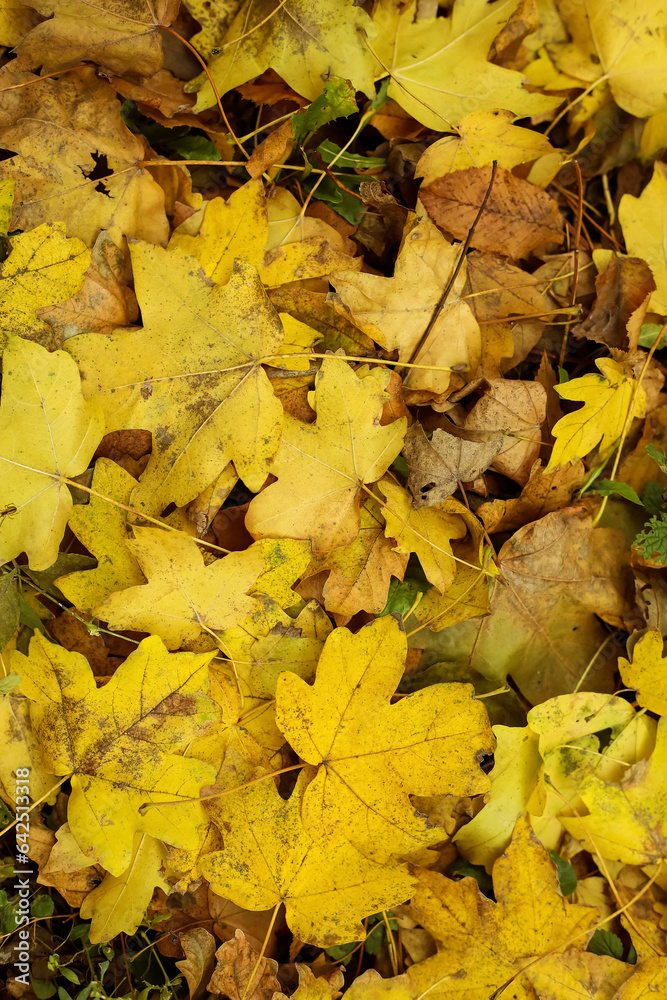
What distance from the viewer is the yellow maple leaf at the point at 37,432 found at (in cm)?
149

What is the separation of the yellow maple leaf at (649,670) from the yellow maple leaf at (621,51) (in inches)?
55.9

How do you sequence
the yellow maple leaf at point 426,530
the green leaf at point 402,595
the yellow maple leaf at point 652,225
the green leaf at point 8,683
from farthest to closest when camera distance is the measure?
the yellow maple leaf at point 652,225
the green leaf at point 402,595
the yellow maple leaf at point 426,530
the green leaf at point 8,683

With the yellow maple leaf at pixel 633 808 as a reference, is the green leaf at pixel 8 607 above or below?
above

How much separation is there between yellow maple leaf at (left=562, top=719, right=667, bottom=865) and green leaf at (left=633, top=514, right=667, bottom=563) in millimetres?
437

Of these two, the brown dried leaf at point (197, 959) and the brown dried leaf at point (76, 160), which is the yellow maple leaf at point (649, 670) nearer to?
the brown dried leaf at point (197, 959)

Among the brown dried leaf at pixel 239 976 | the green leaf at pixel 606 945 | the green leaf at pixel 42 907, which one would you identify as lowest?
the green leaf at pixel 606 945

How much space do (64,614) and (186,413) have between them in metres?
0.60

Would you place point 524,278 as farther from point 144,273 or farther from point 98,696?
A: point 98,696

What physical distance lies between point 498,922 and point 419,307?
1507 mm

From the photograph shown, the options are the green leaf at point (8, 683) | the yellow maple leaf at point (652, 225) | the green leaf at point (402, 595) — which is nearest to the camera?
the green leaf at point (8, 683)

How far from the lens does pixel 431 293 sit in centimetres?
166

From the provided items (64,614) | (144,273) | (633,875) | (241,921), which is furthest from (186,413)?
(633,875)

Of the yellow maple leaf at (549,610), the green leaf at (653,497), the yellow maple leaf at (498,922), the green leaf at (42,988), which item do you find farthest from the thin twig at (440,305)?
the green leaf at (42,988)

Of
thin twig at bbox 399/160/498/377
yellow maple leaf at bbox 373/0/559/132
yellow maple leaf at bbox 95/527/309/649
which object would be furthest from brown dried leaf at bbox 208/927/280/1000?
yellow maple leaf at bbox 373/0/559/132
